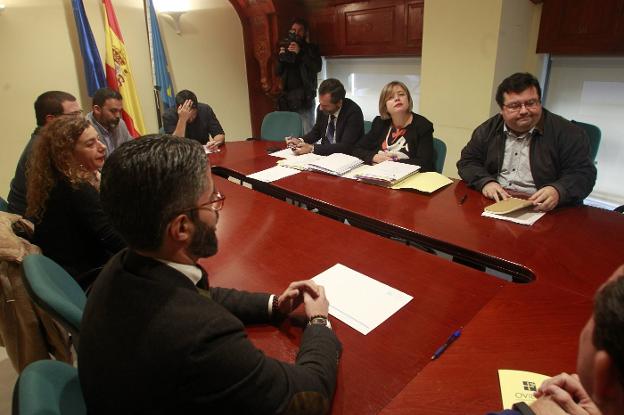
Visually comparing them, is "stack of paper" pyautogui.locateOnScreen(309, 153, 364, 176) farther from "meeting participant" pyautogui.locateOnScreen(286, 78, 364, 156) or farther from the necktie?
the necktie

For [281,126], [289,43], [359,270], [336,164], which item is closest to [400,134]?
[336,164]

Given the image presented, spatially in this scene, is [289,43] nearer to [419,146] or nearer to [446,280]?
[419,146]

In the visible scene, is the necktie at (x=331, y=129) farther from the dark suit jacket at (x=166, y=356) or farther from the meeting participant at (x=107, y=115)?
the dark suit jacket at (x=166, y=356)

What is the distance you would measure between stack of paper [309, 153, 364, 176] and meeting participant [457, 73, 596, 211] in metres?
0.61

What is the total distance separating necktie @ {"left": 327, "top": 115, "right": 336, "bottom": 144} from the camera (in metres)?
3.28

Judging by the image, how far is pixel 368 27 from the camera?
4156mm

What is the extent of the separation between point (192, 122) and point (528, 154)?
2707 mm

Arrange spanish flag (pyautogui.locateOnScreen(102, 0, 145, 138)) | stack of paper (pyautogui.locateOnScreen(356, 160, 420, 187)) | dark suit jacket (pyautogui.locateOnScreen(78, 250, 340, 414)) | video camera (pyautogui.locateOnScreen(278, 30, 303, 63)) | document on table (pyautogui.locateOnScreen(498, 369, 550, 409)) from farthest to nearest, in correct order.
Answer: video camera (pyautogui.locateOnScreen(278, 30, 303, 63))
spanish flag (pyautogui.locateOnScreen(102, 0, 145, 138))
stack of paper (pyautogui.locateOnScreen(356, 160, 420, 187))
document on table (pyautogui.locateOnScreen(498, 369, 550, 409))
dark suit jacket (pyautogui.locateOnScreen(78, 250, 340, 414))

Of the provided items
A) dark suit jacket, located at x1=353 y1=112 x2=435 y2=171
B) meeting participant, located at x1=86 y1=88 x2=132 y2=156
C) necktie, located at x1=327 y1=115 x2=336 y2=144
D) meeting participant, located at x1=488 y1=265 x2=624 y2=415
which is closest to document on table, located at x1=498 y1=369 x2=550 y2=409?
Result: meeting participant, located at x1=488 y1=265 x2=624 y2=415

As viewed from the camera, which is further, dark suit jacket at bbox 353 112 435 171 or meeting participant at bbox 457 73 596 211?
dark suit jacket at bbox 353 112 435 171

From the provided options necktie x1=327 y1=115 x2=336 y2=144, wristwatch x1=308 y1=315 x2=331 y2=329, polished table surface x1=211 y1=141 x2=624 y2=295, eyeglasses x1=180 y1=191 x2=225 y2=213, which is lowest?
polished table surface x1=211 y1=141 x2=624 y2=295

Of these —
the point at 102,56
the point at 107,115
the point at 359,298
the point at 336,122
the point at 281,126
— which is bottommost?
the point at 359,298

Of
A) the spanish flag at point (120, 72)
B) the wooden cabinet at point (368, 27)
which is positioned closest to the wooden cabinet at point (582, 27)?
the wooden cabinet at point (368, 27)

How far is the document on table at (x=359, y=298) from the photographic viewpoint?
3.51 feet
